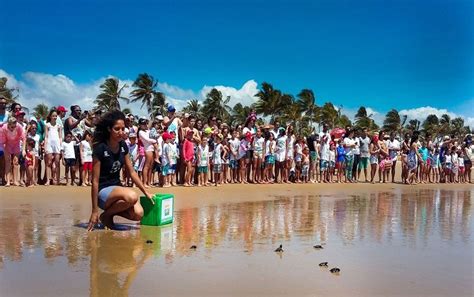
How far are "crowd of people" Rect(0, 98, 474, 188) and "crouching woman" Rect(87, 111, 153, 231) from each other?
91.0 inches

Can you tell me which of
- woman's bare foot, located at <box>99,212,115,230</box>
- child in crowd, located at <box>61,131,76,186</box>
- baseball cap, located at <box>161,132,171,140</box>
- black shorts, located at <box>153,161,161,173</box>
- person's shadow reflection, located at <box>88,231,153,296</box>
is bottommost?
person's shadow reflection, located at <box>88,231,153,296</box>

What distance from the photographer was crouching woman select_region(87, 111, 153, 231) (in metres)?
6.32

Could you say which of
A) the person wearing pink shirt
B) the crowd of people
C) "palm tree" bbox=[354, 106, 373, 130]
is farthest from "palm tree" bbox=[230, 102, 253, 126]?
the person wearing pink shirt

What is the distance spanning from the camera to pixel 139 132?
12203mm

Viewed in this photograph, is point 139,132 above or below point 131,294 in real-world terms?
above

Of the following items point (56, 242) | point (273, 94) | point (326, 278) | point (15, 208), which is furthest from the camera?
point (273, 94)

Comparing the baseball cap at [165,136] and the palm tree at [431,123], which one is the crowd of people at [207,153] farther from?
the palm tree at [431,123]

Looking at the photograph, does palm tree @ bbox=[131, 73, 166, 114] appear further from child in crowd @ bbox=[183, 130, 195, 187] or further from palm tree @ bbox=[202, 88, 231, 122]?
child in crowd @ bbox=[183, 130, 195, 187]

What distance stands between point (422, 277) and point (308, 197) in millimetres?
6680

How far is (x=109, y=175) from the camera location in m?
6.51

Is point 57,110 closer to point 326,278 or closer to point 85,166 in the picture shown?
point 85,166

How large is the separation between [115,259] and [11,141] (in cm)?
748

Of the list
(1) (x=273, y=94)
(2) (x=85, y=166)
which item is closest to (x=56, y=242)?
(2) (x=85, y=166)

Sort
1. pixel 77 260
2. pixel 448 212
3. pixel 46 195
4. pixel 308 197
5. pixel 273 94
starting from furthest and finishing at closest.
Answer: pixel 273 94 → pixel 308 197 → pixel 46 195 → pixel 448 212 → pixel 77 260
